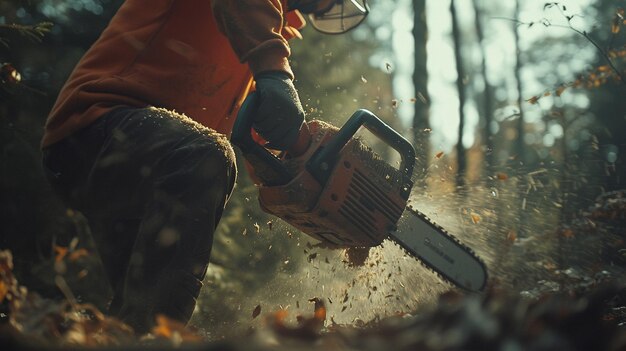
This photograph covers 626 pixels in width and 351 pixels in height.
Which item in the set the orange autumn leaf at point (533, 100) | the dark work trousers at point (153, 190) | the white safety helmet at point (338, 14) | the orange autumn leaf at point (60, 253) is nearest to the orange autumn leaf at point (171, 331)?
the orange autumn leaf at point (60, 253)

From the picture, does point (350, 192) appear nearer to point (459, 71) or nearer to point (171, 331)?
point (171, 331)

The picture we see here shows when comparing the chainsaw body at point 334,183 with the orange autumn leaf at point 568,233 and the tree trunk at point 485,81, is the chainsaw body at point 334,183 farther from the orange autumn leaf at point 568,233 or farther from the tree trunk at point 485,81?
the tree trunk at point 485,81

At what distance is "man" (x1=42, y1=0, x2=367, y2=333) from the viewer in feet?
8.86

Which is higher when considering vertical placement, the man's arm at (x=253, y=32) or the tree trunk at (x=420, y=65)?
the man's arm at (x=253, y=32)

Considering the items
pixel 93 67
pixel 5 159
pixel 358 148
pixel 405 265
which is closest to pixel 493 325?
pixel 358 148

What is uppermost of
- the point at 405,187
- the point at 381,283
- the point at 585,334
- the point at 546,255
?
the point at 585,334

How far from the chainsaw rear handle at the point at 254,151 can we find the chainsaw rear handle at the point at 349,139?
157mm

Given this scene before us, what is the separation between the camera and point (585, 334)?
1.05m

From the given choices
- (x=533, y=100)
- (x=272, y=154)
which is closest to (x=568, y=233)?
(x=533, y=100)

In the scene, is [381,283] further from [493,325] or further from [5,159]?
[5,159]

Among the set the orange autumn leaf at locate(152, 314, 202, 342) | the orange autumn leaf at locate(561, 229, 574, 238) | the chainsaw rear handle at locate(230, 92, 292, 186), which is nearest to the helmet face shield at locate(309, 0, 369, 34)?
the chainsaw rear handle at locate(230, 92, 292, 186)

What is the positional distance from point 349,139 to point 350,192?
0.28 m

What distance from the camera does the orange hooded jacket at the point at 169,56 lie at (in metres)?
2.98

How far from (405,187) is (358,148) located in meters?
0.38
